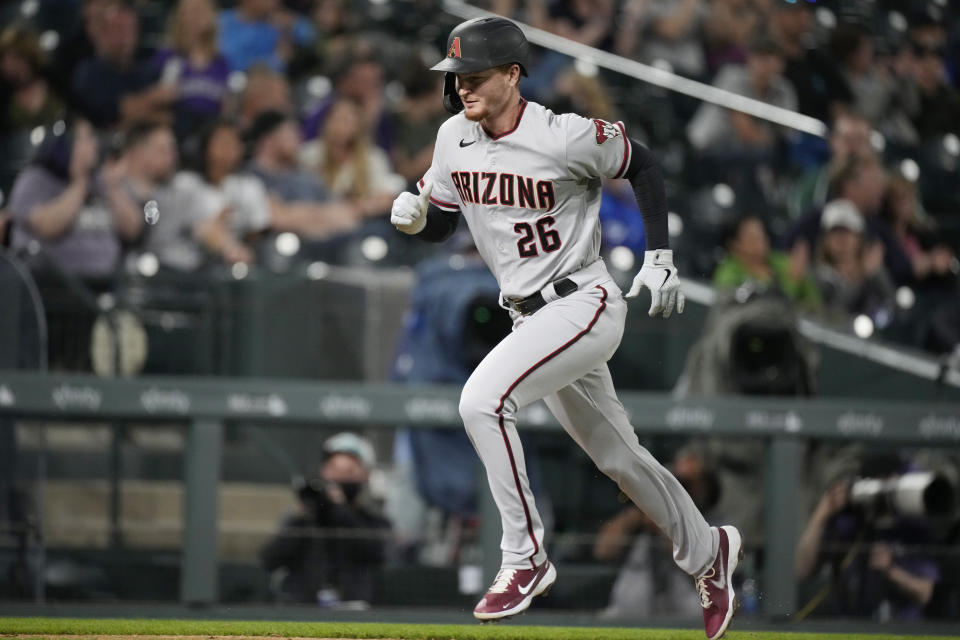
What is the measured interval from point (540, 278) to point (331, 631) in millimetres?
1217

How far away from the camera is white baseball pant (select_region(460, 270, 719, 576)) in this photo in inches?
136

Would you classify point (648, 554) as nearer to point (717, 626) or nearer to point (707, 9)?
point (717, 626)

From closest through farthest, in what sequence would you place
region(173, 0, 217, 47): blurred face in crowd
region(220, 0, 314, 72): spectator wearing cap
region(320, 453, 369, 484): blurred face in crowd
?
region(320, 453, 369, 484): blurred face in crowd → region(173, 0, 217, 47): blurred face in crowd → region(220, 0, 314, 72): spectator wearing cap

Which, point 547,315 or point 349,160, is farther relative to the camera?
point 349,160

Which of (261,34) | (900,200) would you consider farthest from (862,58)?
(261,34)

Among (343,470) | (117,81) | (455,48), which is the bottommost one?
(343,470)

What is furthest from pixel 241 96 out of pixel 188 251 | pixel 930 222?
pixel 930 222

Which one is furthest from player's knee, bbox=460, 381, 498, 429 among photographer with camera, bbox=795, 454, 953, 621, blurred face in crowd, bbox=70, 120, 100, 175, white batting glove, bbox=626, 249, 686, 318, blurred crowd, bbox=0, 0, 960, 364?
blurred face in crowd, bbox=70, 120, 100, 175

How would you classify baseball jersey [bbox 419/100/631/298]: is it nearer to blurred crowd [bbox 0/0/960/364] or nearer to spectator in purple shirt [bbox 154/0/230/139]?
blurred crowd [bbox 0/0/960/364]

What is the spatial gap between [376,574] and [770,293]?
6.74 ft

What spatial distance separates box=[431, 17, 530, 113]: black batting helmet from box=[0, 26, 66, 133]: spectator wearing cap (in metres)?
4.14

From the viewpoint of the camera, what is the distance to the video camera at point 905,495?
213 inches

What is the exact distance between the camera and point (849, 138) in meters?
8.32

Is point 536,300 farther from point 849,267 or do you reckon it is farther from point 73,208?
point 849,267
